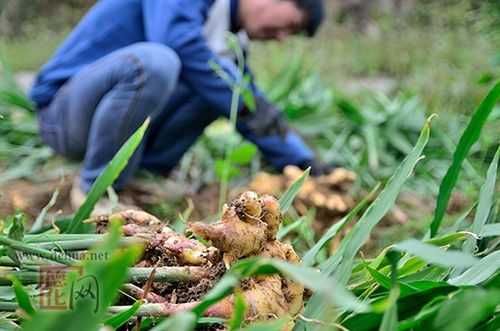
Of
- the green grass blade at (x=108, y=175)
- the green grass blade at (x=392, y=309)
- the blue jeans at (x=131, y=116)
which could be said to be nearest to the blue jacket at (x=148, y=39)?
the blue jeans at (x=131, y=116)

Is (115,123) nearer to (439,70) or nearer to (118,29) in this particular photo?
(118,29)

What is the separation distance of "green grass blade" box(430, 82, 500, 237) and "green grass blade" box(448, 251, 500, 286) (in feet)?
0.52

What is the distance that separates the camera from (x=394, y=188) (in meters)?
0.66

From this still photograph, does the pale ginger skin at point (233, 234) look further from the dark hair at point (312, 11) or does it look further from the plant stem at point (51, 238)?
the dark hair at point (312, 11)

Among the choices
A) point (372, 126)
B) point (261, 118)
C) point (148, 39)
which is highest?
point (148, 39)

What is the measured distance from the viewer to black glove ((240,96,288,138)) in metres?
2.04

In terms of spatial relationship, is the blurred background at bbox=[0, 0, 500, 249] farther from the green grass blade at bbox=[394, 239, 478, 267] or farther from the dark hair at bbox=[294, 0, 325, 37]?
the green grass blade at bbox=[394, 239, 478, 267]

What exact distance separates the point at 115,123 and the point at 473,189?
84 cm

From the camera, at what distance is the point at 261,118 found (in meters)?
2.05

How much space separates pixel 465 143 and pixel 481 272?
0.59ft

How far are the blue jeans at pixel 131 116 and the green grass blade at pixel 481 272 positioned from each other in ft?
4.30

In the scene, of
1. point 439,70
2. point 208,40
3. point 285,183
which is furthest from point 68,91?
point 439,70

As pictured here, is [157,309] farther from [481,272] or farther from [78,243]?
[481,272]

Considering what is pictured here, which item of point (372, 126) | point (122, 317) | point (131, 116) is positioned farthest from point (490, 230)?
point (372, 126)
